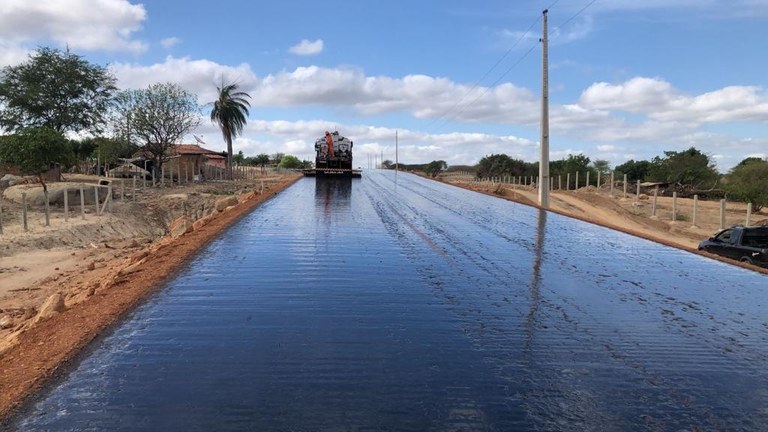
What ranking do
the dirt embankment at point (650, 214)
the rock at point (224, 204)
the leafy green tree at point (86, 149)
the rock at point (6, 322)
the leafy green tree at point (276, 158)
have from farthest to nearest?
the leafy green tree at point (276, 158)
the leafy green tree at point (86, 149)
the dirt embankment at point (650, 214)
the rock at point (224, 204)
the rock at point (6, 322)

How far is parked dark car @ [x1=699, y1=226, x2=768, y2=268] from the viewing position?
596 inches

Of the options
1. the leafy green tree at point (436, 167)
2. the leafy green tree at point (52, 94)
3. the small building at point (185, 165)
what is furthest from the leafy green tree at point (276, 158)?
the leafy green tree at point (52, 94)

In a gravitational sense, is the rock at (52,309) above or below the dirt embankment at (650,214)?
above

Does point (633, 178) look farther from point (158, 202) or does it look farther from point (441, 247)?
point (441, 247)

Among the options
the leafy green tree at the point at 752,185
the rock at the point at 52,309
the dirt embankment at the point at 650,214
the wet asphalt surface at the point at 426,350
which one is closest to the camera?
the wet asphalt surface at the point at 426,350

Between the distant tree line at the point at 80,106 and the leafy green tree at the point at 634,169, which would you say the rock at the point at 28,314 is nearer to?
the distant tree line at the point at 80,106

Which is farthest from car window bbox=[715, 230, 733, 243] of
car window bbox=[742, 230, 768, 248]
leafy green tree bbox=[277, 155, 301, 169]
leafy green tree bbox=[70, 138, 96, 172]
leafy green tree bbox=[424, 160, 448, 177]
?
leafy green tree bbox=[277, 155, 301, 169]

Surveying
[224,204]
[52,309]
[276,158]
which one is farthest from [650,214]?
[276,158]

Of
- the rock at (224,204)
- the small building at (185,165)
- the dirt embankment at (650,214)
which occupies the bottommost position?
the dirt embankment at (650,214)

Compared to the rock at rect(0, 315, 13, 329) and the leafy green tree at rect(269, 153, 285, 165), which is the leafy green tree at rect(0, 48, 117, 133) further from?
the leafy green tree at rect(269, 153, 285, 165)

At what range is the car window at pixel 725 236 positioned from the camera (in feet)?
55.2

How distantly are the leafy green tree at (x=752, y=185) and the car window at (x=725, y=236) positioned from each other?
3242 centimetres

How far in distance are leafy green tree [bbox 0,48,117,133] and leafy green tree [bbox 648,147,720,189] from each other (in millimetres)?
54920

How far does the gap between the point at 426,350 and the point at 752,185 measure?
164ft
